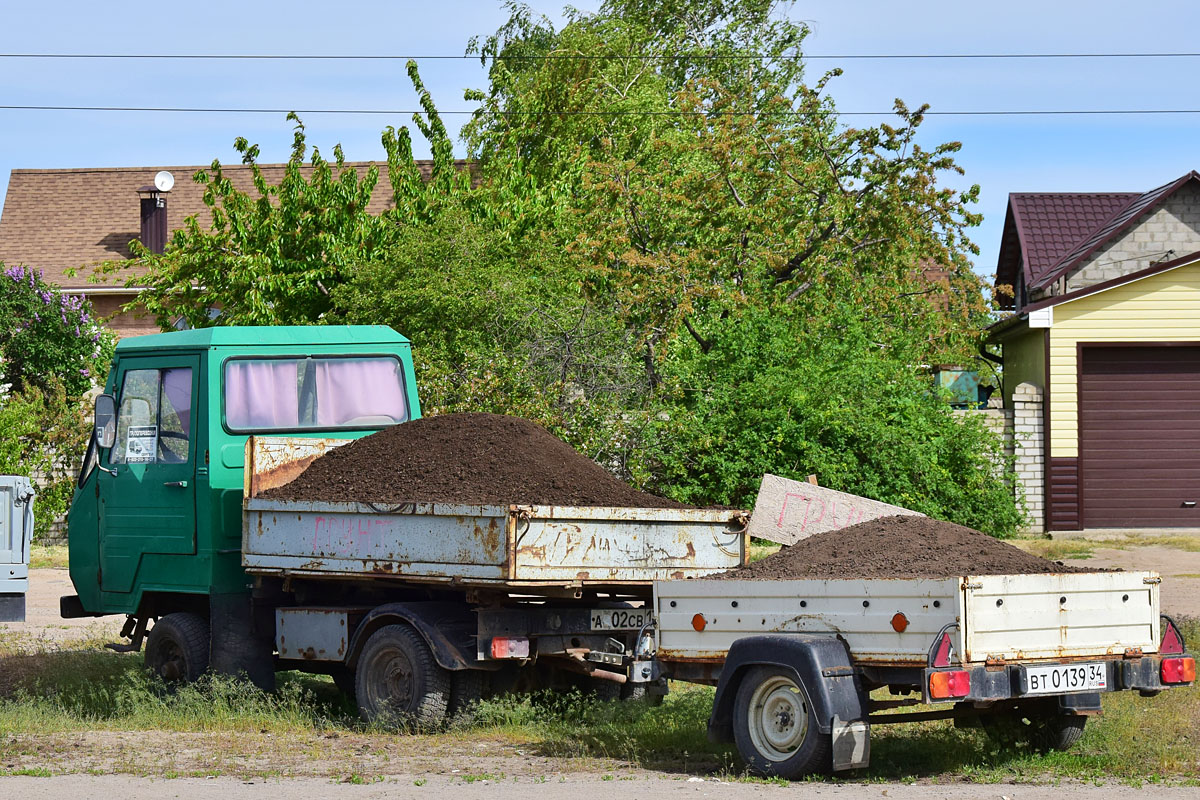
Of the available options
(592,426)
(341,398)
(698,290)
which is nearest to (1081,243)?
(698,290)

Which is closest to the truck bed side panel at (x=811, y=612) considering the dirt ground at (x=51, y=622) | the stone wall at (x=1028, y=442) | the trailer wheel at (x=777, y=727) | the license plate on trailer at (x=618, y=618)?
the trailer wheel at (x=777, y=727)

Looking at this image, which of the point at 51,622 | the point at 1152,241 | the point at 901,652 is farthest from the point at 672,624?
the point at 1152,241

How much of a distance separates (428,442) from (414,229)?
1107 centimetres

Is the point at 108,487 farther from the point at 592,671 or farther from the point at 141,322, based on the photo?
the point at 141,322

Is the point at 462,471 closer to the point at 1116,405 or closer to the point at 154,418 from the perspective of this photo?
the point at 154,418

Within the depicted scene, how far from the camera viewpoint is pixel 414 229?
802 inches

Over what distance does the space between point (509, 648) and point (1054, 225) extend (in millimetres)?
28705

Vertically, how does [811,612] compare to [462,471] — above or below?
below

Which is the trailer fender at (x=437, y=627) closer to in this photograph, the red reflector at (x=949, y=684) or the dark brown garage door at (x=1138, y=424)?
the red reflector at (x=949, y=684)

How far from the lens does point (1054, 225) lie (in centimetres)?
3472

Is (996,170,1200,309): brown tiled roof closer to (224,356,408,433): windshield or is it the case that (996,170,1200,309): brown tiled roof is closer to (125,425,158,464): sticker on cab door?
(224,356,408,433): windshield

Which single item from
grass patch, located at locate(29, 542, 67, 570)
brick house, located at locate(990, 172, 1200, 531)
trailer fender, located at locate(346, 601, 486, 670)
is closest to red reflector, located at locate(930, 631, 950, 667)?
trailer fender, located at locate(346, 601, 486, 670)

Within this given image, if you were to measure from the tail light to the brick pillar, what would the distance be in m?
17.9

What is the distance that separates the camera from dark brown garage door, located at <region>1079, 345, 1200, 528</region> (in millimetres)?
24688
